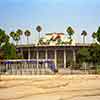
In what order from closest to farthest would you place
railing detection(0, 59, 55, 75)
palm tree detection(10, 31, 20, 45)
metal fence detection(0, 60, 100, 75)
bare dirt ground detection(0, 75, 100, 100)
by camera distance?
bare dirt ground detection(0, 75, 100, 100) < metal fence detection(0, 60, 100, 75) < railing detection(0, 59, 55, 75) < palm tree detection(10, 31, 20, 45)

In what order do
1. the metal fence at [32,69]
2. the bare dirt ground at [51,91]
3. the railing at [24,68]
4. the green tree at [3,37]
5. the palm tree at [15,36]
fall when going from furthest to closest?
the palm tree at [15,36], the green tree at [3,37], the railing at [24,68], the metal fence at [32,69], the bare dirt ground at [51,91]

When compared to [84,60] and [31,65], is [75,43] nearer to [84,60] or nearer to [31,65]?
[84,60]

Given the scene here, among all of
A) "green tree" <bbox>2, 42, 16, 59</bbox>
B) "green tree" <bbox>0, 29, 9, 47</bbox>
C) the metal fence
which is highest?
"green tree" <bbox>0, 29, 9, 47</bbox>

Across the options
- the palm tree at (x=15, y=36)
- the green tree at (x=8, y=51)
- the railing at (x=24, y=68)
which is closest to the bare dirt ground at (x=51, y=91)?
the railing at (x=24, y=68)

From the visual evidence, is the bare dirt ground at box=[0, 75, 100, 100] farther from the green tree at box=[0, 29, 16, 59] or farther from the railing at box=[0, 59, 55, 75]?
the green tree at box=[0, 29, 16, 59]

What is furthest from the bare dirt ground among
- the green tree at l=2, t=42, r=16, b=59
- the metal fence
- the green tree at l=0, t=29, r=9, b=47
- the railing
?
the green tree at l=2, t=42, r=16, b=59

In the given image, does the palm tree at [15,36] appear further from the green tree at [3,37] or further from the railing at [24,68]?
the railing at [24,68]

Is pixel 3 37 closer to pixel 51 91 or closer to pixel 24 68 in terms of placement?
pixel 24 68

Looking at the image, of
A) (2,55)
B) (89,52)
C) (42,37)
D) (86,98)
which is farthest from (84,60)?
(86,98)

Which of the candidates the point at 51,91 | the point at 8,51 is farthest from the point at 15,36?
the point at 51,91

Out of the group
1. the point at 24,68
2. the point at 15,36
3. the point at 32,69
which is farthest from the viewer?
the point at 15,36

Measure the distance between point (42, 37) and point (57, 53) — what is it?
737cm

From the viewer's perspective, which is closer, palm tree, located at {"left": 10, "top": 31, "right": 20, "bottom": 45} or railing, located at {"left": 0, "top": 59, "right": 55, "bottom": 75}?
railing, located at {"left": 0, "top": 59, "right": 55, "bottom": 75}

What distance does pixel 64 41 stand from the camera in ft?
359
